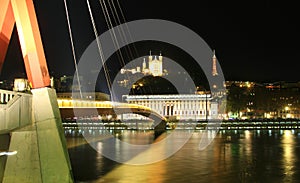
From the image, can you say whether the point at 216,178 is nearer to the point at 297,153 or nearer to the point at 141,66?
the point at 297,153

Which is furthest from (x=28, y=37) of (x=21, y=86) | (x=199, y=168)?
(x=199, y=168)

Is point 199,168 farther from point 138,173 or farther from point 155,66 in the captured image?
point 155,66

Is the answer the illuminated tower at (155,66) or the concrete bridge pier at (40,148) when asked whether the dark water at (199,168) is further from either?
the illuminated tower at (155,66)

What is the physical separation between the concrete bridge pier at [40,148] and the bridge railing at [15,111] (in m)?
0.20

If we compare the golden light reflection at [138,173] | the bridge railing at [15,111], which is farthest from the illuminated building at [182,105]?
the bridge railing at [15,111]

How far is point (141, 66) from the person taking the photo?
157000mm

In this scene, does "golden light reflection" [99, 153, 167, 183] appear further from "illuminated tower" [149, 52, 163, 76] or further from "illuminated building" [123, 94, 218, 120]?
"illuminated tower" [149, 52, 163, 76]

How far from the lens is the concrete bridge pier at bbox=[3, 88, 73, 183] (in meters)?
12.3

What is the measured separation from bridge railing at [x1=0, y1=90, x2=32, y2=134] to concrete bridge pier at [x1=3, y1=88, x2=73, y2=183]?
20 cm

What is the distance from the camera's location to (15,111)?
468 inches

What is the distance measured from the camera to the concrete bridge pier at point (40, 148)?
40.2ft

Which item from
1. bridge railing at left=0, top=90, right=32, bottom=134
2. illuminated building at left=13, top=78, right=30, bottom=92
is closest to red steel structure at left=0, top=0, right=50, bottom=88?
illuminated building at left=13, top=78, right=30, bottom=92

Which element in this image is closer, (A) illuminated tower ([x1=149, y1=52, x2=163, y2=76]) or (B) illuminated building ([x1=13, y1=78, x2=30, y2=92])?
(B) illuminated building ([x1=13, y1=78, x2=30, y2=92])

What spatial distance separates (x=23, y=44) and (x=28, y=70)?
2.40ft
